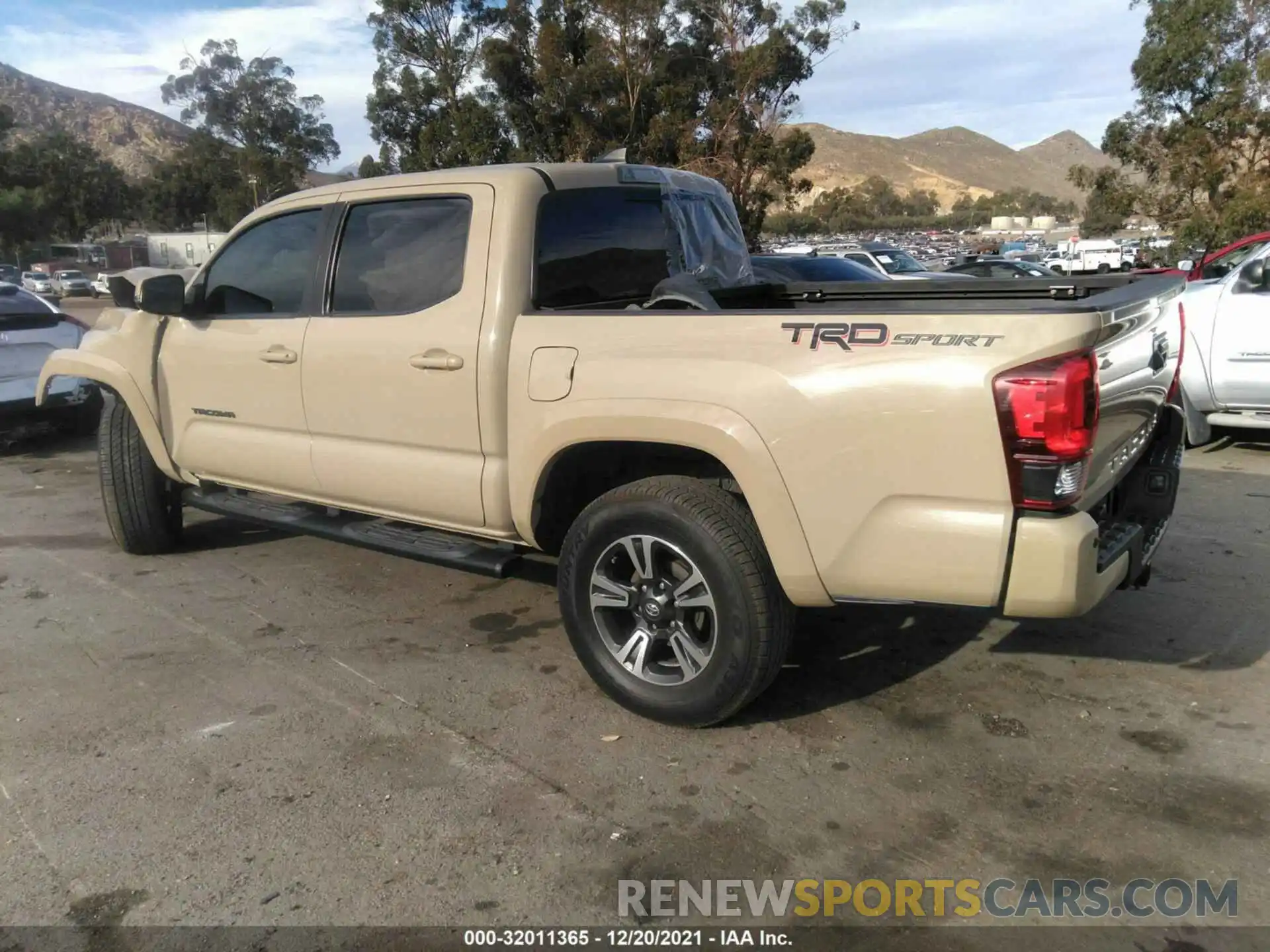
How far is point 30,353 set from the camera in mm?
8430

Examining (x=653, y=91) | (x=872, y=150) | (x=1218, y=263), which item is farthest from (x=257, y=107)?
(x=872, y=150)

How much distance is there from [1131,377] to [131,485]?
490 centimetres

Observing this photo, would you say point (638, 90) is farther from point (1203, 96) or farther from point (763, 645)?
point (763, 645)

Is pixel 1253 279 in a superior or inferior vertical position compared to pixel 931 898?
superior

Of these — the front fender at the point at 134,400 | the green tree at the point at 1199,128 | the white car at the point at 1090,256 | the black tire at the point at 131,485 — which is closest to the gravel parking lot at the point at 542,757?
the black tire at the point at 131,485

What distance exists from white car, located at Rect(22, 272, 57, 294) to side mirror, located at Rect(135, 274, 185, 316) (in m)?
43.6

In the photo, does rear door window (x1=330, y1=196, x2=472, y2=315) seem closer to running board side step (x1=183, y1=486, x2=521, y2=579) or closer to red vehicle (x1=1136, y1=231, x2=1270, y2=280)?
running board side step (x1=183, y1=486, x2=521, y2=579)

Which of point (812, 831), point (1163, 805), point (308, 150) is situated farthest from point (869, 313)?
point (308, 150)

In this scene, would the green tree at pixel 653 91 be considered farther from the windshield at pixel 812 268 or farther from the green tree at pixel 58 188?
the green tree at pixel 58 188

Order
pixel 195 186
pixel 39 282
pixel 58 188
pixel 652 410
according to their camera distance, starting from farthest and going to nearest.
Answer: pixel 58 188
pixel 195 186
pixel 39 282
pixel 652 410

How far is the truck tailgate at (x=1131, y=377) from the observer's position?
287 centimetres

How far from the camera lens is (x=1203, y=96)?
23.7 metres

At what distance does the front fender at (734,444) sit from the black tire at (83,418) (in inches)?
301

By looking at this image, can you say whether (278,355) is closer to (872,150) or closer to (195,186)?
(195,186)
